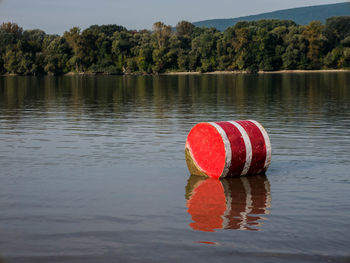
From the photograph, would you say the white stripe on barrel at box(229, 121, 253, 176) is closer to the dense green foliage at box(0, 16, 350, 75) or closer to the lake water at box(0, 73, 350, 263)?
the lake water at box(0, 73, 350, 263)

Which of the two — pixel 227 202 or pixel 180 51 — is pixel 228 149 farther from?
pixel 180 51

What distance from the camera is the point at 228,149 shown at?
12.7m

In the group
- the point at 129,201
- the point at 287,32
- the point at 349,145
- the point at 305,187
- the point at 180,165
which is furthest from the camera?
the point at 287,32

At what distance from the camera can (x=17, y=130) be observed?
23.2 m

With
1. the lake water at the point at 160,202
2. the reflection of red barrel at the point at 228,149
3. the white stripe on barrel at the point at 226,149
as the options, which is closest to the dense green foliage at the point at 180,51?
the lake water at the point at 160,202

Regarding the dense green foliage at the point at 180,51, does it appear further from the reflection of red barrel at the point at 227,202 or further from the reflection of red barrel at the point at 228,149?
the reflection of red barrel at the point at 227,202

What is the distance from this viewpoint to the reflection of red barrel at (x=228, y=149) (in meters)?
12.9

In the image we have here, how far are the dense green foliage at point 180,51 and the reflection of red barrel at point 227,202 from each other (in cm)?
12418

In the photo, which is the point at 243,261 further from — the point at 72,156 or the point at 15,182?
the point at 72,156

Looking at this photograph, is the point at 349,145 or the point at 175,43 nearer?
the point at 349,145

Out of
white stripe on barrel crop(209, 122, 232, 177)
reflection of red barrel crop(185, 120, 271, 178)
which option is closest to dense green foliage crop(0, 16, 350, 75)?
reflection of red barrel crop(185, 120, 271, 178)

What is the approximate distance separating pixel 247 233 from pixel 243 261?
123 centimetres

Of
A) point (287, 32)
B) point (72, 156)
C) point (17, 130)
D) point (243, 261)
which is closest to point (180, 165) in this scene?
point (72, 156)

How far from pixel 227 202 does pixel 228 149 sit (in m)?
1.89
